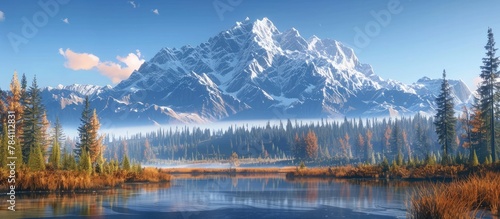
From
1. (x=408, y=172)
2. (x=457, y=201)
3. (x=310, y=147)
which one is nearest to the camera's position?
(x=457, y=201)

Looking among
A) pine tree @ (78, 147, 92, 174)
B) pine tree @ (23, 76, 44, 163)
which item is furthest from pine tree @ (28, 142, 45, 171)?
pine tree @ (23, 76, 44, 163)

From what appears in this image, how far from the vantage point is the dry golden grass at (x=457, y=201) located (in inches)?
679

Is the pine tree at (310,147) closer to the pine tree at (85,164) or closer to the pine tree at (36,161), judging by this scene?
the pine tree at (85,164)

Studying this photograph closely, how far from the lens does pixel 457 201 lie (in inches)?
770

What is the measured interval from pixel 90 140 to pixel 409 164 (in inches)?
2166

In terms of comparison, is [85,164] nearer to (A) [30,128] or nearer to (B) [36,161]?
(B) [36,161]

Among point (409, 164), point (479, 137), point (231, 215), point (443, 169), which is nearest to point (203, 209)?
point (231, 215)

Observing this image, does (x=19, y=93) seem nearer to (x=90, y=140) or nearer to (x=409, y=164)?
(x=90, y=140)

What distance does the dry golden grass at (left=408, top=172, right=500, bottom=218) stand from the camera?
1723 centimetres

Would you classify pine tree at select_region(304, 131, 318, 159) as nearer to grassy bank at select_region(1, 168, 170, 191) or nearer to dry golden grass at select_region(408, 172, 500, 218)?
grassy bank at select_region(1, 168, 170, 191)

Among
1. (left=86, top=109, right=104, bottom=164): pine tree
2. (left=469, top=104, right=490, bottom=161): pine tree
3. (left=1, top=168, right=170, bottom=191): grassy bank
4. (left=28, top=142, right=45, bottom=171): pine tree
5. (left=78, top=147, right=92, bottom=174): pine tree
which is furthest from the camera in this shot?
(left=86, top=109, right=104, bottom=164): pine tree

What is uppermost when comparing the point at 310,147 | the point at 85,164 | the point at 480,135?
the point at 480,135

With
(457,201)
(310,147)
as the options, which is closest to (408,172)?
(457,201)

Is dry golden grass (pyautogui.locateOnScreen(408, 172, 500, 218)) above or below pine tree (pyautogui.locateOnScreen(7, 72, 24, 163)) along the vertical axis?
below
